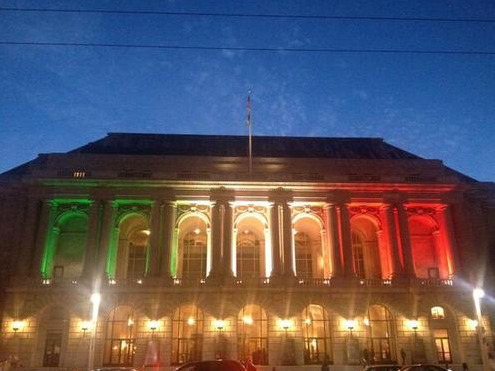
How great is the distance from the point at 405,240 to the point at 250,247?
54.9 feet

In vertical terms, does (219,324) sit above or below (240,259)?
below

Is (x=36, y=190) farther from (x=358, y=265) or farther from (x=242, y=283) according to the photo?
(x=358, y=265)

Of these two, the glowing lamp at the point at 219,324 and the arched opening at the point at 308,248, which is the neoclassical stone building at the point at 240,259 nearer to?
the arched opening at the point at 308,248

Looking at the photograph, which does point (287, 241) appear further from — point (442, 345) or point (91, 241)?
point (91, 241)

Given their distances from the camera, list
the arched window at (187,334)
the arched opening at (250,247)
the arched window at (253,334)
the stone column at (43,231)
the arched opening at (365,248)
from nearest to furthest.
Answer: the arched window at (187,334) < the arched window at (253,334) < the stone column at (43,231) < the arched opening at (365,248) < the arched opening at (250,247)

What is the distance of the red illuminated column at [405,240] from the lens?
4691 cm

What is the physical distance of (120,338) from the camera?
42875 millimetres

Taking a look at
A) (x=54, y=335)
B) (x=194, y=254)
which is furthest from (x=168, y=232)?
(x=54, y=335)

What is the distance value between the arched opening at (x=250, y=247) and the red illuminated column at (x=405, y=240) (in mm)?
14760

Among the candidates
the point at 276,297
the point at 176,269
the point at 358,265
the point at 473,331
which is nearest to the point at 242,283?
the point at 276,297

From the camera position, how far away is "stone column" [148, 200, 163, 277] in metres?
45.6

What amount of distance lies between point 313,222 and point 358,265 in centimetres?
695

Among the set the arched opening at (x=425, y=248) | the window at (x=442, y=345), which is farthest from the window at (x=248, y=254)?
the window at (x=442, y=345)

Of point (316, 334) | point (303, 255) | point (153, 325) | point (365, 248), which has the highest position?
point (365, 248)
